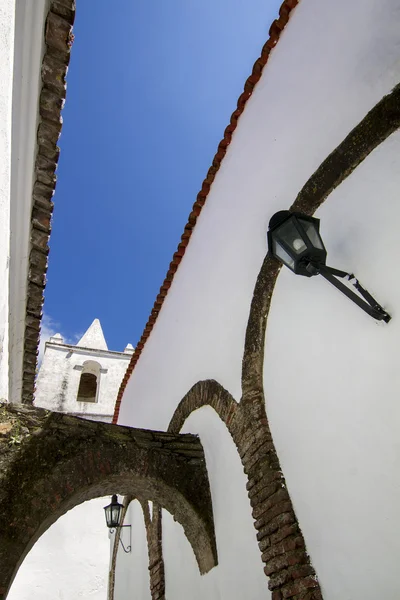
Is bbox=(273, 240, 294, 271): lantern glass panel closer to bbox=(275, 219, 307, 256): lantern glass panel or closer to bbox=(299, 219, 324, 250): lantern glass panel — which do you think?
bbox=(275, 219, 307, 256): lantern glass panel

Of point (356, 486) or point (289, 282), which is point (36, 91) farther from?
point (356, 486)

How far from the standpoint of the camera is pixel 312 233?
2521 mm

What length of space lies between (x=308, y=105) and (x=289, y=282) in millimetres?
1424

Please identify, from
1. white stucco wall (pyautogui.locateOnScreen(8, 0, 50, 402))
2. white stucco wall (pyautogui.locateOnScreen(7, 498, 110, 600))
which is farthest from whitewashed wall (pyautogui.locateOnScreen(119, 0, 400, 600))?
white stucco wall (pyautogui.locateOnScreen(7, 498, 110, 600))

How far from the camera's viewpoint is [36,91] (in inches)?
140

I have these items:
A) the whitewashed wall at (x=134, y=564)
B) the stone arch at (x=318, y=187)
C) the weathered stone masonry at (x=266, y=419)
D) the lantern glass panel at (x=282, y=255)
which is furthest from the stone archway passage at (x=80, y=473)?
the lantern glass panel at (x=282, y=255)

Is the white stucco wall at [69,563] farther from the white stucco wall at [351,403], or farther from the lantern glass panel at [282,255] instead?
the lantern glass panel at [282,255]

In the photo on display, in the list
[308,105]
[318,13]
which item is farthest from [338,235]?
[318,13]

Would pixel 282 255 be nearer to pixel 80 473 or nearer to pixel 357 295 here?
pixel 357 295

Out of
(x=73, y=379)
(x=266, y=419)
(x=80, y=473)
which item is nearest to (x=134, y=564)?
(x=80, y=473)

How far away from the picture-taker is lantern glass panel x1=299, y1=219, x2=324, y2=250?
97.8 inches

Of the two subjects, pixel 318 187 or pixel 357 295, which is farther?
Answer: pixel 318 187

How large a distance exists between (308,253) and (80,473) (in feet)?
8.78

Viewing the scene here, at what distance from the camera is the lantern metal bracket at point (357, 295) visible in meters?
2.37
